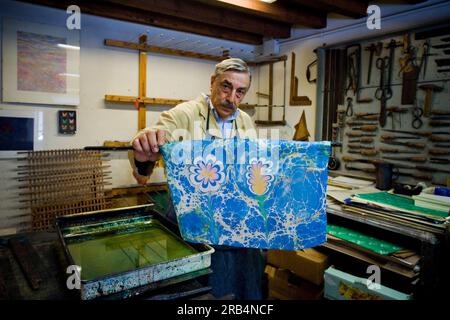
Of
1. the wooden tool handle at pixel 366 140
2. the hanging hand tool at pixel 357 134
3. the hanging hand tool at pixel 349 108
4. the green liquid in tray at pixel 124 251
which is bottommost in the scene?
the green liquid in tray at pixel 124 251

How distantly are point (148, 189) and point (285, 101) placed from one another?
209 cm

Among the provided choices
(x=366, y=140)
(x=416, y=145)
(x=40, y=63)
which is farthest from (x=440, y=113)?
(x=40, y=63)

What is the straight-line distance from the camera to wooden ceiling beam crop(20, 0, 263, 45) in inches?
114

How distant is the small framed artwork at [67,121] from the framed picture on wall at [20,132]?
167mm

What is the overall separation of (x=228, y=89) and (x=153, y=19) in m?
2.01

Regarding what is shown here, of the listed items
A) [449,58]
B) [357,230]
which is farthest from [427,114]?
[357,230]

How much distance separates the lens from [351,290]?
195 centimetres

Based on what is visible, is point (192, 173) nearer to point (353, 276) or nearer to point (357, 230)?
point (353, 276)

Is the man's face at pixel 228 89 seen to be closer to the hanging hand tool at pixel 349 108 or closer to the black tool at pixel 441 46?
the hanging hand tool at pixel 349 108

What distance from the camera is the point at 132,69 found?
3.40 metres

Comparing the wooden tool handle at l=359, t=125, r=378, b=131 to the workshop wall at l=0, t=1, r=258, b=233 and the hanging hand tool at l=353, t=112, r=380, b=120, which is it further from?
the workshop wall at l=0, t=1, r=258, b=233

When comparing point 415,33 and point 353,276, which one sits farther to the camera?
point 415,33

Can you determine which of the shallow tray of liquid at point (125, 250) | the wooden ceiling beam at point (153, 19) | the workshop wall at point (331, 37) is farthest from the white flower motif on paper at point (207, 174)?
the wooden ceiling beam at point (153, 19)

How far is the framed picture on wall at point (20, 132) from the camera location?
280 cm
